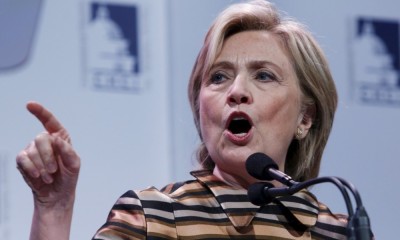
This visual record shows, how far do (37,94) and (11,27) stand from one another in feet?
0.60

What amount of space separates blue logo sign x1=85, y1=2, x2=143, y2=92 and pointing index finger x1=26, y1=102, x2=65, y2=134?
88 centimetres

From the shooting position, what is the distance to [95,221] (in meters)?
2.41

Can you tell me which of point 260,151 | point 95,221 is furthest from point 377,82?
point 260,151

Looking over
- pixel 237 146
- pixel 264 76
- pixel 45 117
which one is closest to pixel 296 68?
pixel 264 76

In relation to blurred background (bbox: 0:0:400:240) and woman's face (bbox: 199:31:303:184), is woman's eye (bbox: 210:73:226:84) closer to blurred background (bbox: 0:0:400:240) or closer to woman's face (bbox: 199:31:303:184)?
woman's face (bbox: 199:31:303:184)

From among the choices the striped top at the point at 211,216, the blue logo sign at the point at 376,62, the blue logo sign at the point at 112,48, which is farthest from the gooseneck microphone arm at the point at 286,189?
the blue logo sign at the point at 376,62

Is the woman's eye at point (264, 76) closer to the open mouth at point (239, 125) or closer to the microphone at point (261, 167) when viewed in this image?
the open mouth at point (239, 125)

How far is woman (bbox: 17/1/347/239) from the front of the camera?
1666 millimetres

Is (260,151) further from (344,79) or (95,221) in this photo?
(344,79)

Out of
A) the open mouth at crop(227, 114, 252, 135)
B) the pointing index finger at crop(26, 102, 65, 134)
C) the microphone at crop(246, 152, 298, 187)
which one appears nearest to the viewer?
the pointing index finger at crop(26, 102, 65, 134)

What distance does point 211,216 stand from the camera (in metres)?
1.81

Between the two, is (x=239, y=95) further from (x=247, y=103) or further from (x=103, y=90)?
(x=103, y=90)

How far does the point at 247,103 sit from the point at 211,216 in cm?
21

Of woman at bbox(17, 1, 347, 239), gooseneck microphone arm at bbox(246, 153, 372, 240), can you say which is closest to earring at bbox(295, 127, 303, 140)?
woman at bbox(17, 1, 347, 239)
